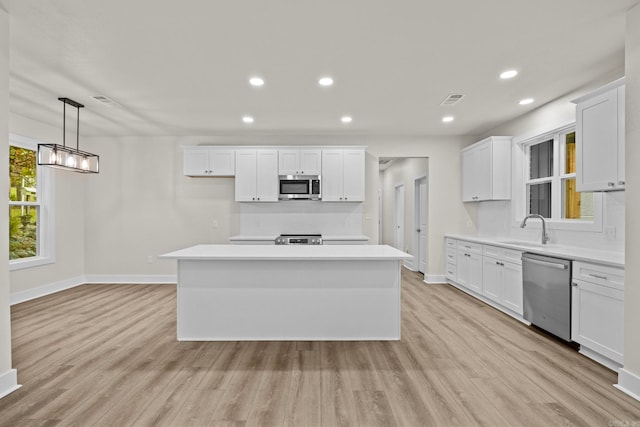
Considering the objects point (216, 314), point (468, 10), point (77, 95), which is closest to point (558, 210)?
point (468, 10)

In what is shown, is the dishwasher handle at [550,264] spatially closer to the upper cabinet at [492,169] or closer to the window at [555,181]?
the window at [555,181]

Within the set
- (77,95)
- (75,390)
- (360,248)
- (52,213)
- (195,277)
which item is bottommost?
(75,390)

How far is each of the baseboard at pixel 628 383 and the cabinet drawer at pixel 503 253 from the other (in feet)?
5.19

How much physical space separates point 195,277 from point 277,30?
2.31 m

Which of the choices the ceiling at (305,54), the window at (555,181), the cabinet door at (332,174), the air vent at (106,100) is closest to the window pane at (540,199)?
the window at (555,181)

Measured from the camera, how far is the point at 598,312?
2719mm

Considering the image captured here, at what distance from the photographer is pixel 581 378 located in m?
2.50

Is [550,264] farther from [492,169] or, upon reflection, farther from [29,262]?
[29,262]

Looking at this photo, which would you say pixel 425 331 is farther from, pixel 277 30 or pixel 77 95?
pixel 77 95

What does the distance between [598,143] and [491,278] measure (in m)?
2.14

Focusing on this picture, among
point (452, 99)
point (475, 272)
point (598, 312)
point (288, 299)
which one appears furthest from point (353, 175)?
point (598, 312)

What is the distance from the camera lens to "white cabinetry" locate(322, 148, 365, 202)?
18.2ft

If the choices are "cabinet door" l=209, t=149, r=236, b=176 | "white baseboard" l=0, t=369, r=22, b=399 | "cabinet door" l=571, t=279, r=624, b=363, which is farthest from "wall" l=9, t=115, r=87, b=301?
"cabinet door" l=571, t=279, r=624, b=363

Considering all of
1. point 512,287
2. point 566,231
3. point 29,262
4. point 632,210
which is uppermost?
point 632,210
